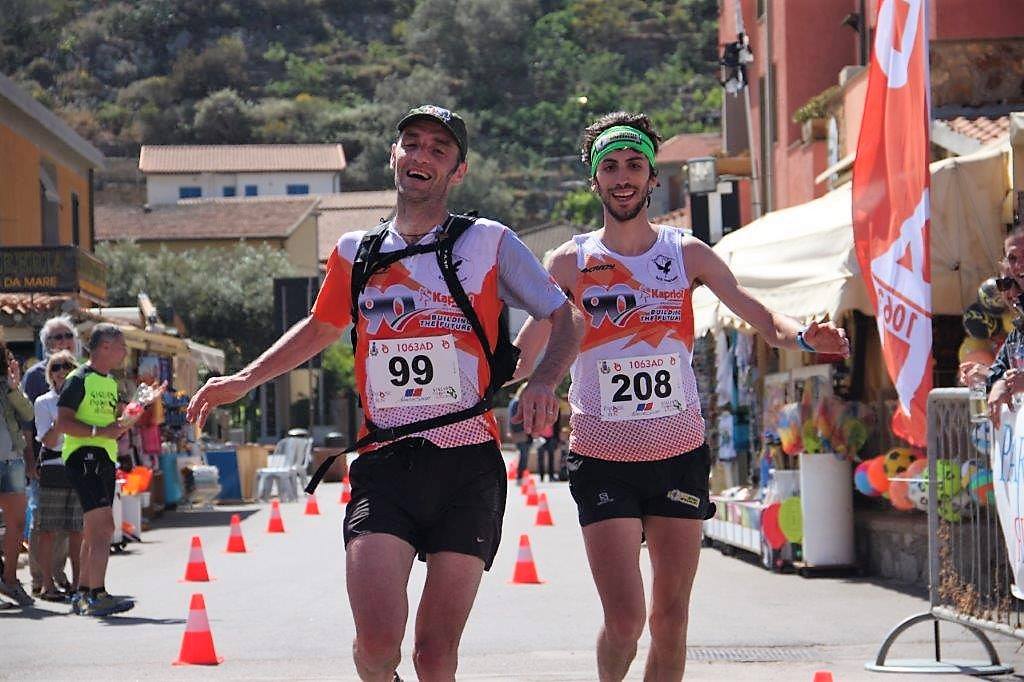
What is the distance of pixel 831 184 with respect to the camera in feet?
63.7

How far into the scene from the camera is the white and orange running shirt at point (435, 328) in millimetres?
5707

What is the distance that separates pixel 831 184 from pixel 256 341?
51.1 meters

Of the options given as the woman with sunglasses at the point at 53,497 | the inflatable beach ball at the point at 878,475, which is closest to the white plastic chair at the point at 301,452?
the woman with sunglasses at the point at 53,497

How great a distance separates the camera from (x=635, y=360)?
6727 millimetres

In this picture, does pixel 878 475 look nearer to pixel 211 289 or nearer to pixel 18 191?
pixel 18 191

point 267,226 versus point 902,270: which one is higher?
point 267,226

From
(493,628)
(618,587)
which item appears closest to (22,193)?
(493,628)

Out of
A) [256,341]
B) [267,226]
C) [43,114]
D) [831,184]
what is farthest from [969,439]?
[267,226]

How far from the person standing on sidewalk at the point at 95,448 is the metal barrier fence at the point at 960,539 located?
515cm

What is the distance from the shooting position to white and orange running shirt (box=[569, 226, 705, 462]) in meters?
6.73

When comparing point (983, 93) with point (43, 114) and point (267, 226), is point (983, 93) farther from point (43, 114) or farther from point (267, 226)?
point (267, 226)

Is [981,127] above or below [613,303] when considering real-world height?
above

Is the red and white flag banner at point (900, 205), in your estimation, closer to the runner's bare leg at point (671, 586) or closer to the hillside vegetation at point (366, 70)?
the runner's bare leg at point (671, 586)

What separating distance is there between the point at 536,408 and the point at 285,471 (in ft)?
85.3
